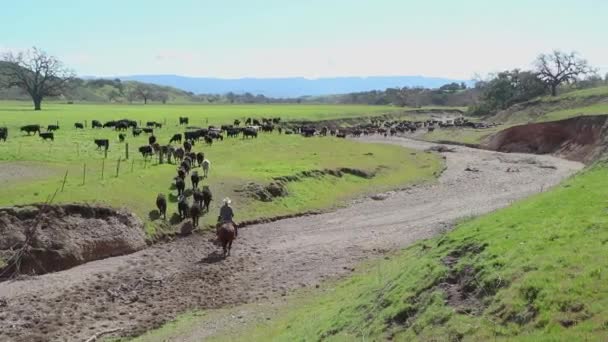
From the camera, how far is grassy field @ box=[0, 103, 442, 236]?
3073 cm

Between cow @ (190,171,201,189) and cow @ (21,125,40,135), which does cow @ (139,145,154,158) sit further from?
cow @ (21,125,40,135)

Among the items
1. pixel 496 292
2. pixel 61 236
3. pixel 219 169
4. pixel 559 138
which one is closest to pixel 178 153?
pixel 219 169

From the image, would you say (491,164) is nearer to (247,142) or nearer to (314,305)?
(247,142)

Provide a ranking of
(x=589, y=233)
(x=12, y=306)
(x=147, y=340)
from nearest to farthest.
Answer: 1. (x=589, y=233)
2. (x=147, y=340)
3. (x=12, y=306)

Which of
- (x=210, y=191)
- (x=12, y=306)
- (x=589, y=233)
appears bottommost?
(x=12, y=306)

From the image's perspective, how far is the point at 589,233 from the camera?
44.8 feet

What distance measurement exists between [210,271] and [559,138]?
173 ft

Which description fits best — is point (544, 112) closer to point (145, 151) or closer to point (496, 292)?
point (145, 151)

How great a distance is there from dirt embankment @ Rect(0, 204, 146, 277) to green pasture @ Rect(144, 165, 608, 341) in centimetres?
868

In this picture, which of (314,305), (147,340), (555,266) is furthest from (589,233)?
(147,340)

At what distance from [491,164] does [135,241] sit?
40045 mm

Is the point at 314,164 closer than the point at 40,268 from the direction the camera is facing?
No

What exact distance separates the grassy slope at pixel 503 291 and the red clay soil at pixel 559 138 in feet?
137

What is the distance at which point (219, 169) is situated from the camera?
40781mm
